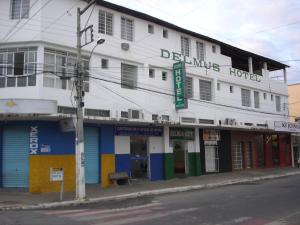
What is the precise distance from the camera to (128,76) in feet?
81.5

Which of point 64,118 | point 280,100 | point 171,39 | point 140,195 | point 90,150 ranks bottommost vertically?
point 140,195

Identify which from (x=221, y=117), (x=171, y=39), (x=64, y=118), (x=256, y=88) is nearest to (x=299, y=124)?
(x=256, y=88)

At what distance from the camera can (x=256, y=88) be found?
35.8 meters

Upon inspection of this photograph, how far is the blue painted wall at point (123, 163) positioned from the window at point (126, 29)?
6.83 meters

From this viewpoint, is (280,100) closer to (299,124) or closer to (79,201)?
(299,124)

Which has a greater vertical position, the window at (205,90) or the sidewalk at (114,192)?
the window at (205,90)

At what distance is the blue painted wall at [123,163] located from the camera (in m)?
24.2

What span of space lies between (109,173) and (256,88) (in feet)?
57.3

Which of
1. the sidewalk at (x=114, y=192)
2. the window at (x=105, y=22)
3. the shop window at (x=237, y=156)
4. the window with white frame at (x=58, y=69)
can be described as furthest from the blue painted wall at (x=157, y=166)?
the shop window at (x=237, y=156)

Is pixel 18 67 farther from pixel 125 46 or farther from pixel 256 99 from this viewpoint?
pixel 256 99

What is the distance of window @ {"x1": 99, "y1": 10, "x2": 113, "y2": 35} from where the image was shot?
23.8 m

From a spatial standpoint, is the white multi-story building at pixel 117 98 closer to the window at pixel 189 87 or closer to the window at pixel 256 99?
the window at pixel 189 87

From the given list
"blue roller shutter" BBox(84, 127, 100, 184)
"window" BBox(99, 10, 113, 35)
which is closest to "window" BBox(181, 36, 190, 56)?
"window" BBox(99, 10, 113, 35)

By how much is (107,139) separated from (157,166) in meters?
4.44
